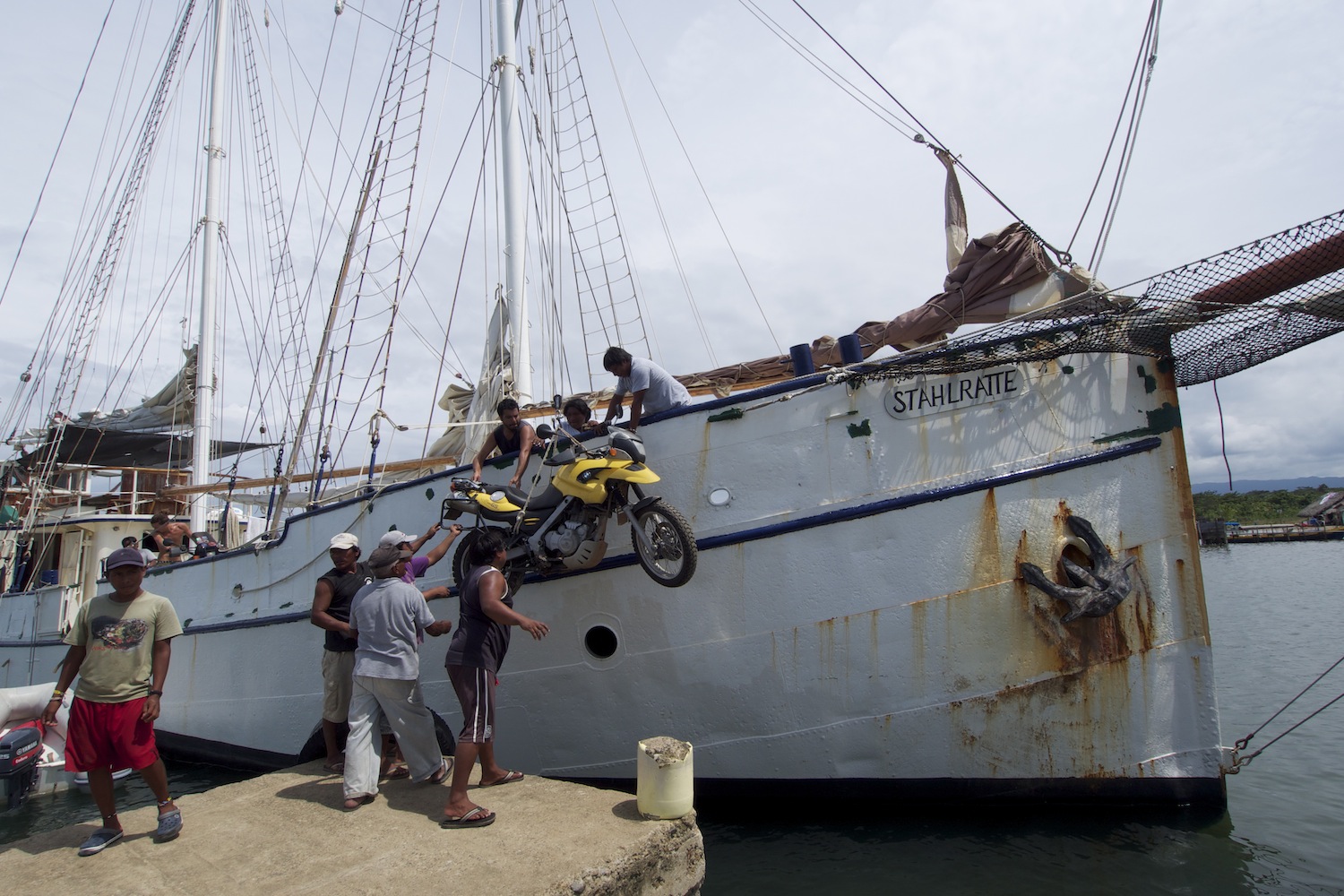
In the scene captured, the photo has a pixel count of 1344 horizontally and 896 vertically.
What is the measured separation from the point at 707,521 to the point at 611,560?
683mm

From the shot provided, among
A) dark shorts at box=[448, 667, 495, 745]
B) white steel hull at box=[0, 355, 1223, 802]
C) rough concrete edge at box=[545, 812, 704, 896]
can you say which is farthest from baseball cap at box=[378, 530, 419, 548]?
rough concrete edge at box=[545, 812, 704, 896]

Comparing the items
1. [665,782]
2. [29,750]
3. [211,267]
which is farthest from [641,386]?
[211,267]

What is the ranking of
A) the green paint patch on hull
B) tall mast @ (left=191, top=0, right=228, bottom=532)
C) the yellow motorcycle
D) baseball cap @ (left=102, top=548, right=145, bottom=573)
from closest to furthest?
baseball cap @ (left=102, top=548, right=145, bottom=573) < the yellow motorcycle < the green paint patch on hull < tall mast @ (left=191, top=0, right=228, bottom=532)

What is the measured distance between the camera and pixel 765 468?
505 centimetres

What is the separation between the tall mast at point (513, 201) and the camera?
7.47 m

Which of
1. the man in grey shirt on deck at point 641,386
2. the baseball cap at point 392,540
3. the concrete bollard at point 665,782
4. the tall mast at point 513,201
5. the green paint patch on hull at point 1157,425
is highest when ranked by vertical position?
the tall mast at point 513,201

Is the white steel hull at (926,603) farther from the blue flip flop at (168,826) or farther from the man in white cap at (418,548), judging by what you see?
the blue flip flop at (168,826)

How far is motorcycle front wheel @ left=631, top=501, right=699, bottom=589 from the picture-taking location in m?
4.52

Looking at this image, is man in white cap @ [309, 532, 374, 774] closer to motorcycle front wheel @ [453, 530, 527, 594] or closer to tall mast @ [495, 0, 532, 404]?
motorcycle front wheel @ [453, 530, 527, 594]

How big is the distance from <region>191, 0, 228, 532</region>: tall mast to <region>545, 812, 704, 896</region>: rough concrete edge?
36.1 ft

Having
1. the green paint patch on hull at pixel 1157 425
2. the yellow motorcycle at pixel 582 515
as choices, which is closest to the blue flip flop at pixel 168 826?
the yellow motorcycle at pixel 582 515

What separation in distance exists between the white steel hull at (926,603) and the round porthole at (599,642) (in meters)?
0.04

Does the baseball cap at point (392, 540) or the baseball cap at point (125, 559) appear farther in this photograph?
the baseball cap at point (392, 540)

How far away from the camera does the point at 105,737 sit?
354cm
